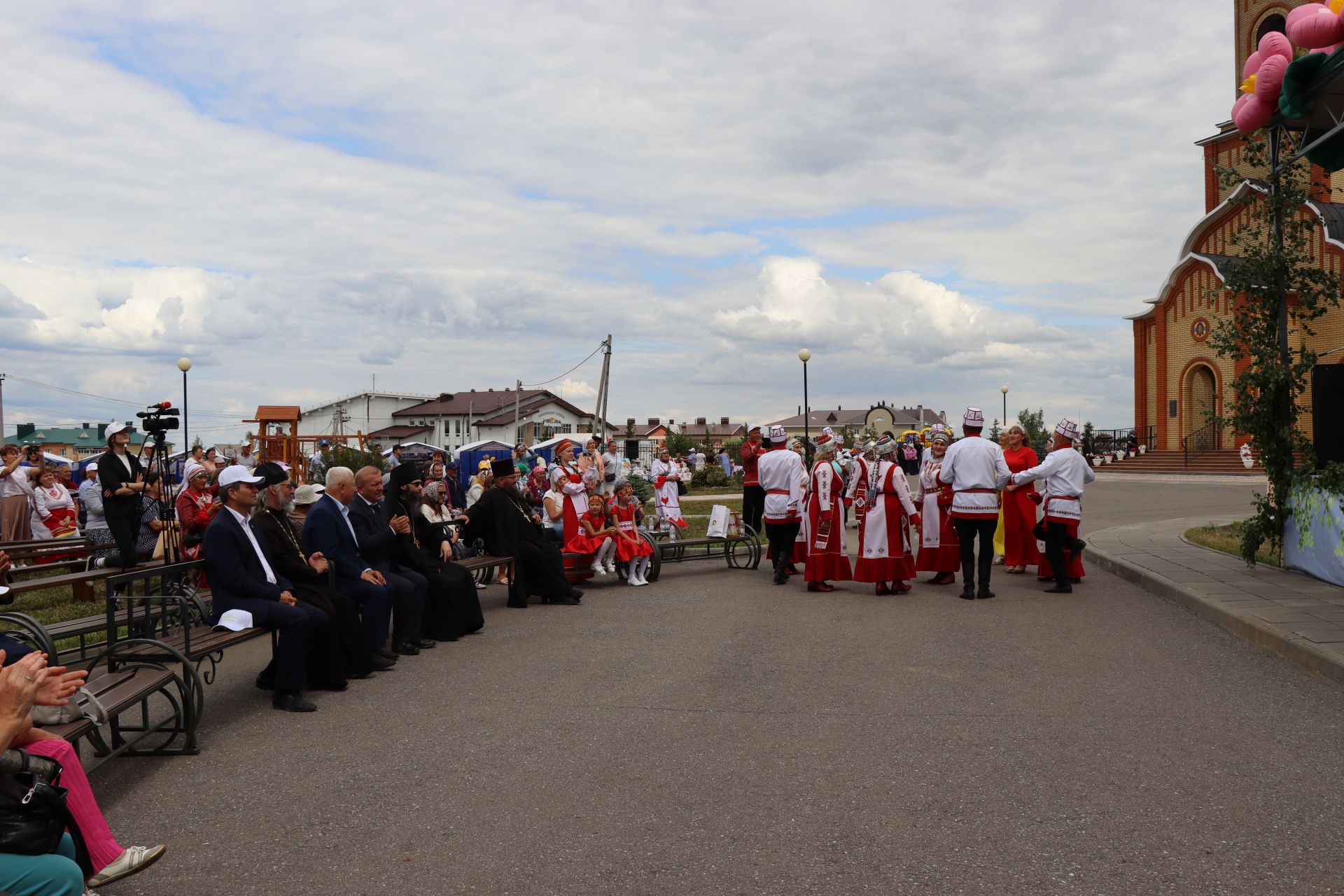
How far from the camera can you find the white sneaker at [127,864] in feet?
12.1

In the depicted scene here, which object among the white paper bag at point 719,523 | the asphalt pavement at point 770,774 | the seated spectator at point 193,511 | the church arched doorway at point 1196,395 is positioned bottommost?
the asphalt pavement at point 770,774

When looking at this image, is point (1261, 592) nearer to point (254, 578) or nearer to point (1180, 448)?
point (254, 578)

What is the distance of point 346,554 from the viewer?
8.09m

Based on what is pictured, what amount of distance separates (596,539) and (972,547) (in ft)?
14.5

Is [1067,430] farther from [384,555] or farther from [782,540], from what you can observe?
[384,555]

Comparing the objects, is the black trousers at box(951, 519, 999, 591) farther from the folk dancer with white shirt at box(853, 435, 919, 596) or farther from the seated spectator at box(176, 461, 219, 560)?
the seated spectator at box(176, 461, 219, 560)

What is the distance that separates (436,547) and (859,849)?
6554mm

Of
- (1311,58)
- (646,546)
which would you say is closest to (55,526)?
(646,546)

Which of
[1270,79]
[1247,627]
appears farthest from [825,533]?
[1270,79]

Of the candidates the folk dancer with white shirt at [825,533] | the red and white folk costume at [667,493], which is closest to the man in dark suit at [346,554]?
the folk dancer with white shirt at [825,533]

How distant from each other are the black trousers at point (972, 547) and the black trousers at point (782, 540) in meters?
2.25

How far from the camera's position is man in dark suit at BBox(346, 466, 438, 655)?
8.52 m

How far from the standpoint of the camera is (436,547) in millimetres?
9898

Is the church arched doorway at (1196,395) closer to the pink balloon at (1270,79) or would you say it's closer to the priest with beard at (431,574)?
the pink balloon at (1270,79)
